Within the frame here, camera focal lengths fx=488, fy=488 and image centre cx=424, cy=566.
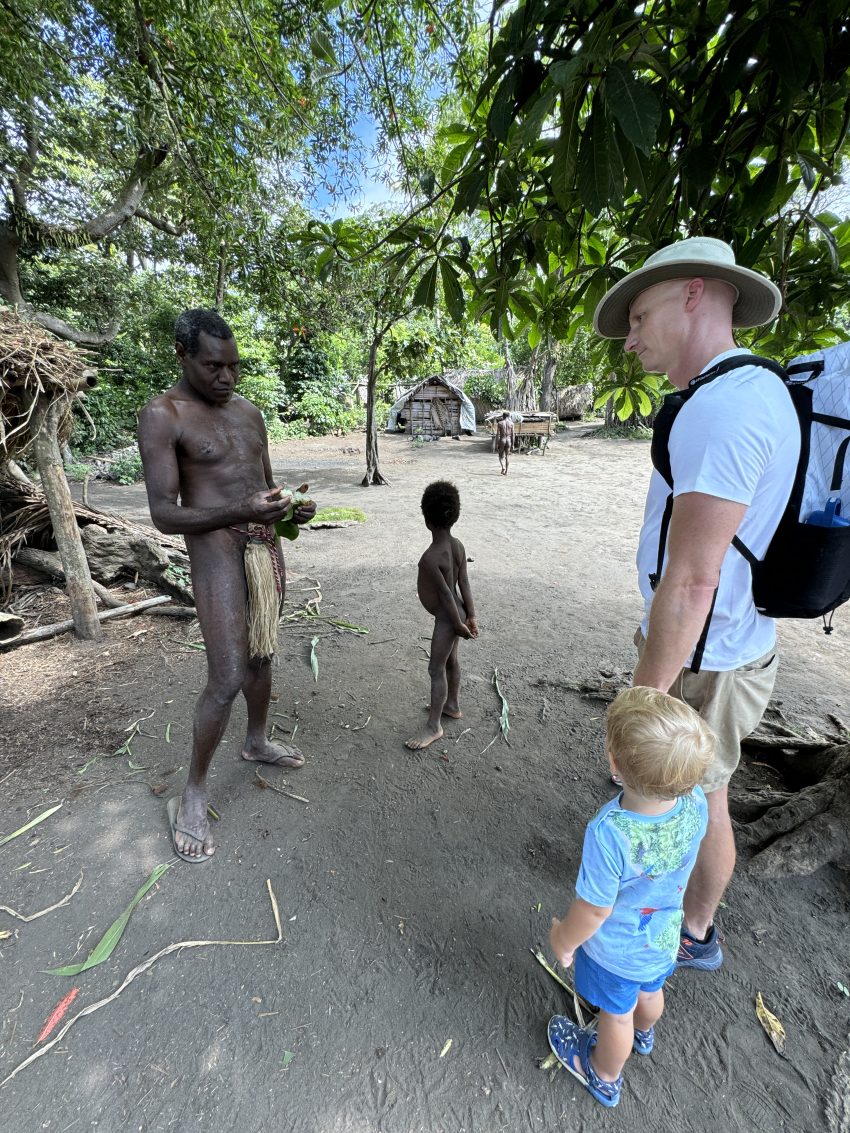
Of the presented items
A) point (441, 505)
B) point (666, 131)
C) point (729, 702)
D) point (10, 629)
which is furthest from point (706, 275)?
point (10, 629)

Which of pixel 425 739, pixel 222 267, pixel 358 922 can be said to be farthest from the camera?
pixel 222 267

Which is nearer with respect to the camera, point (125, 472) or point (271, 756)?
point (271, 756)

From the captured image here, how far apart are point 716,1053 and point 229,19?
7291 millimetres

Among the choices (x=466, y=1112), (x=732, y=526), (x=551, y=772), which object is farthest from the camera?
(x=551, y=772)

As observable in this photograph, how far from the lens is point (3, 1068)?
146 centimetres

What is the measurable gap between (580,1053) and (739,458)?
1778mm

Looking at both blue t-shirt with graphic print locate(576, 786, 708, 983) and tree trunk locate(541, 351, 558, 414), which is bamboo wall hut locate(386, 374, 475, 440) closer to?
tree trunk locate(541, 351, 558, 414)

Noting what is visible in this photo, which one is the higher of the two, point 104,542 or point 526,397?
point 526,397

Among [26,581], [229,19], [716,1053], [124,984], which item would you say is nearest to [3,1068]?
[124,984]

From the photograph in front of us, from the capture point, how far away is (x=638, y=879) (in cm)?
126

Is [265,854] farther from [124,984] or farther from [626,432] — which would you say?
[626,432]

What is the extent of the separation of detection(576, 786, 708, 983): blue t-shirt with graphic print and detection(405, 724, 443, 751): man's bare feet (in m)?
1.65

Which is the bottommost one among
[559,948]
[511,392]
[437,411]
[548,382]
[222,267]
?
[559,948]

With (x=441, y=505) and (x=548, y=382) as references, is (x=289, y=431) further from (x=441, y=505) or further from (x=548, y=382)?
(x=441, y=505)
